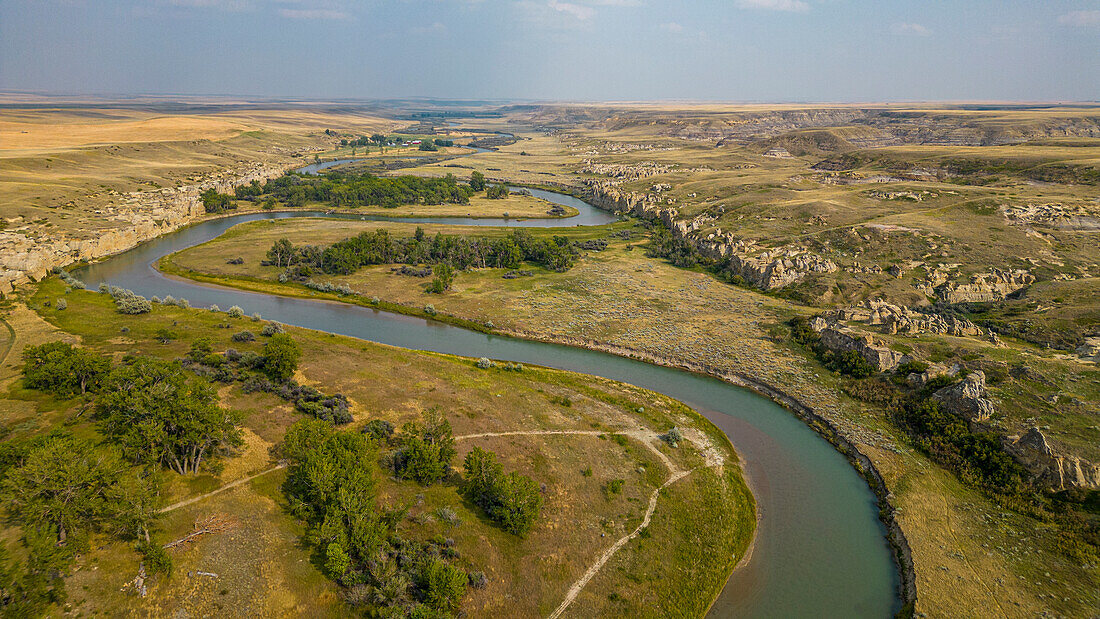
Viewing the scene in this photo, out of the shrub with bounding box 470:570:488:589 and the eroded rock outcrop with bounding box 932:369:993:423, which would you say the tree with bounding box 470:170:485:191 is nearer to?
the eroded rock outcrop with bounding box 932:369:993:423

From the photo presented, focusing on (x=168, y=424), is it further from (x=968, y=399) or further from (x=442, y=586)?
(x=968, y=399)

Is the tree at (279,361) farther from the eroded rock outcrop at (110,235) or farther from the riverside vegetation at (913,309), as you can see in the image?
the eroded rock outcrop at (110,235)

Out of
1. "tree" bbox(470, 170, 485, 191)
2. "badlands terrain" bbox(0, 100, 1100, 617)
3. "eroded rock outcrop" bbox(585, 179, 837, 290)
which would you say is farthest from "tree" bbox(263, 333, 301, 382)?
"tree" bbox(470, 170, 485, 191)

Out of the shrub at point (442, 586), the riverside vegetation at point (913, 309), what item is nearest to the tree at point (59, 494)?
the shrub at point (442, 586)

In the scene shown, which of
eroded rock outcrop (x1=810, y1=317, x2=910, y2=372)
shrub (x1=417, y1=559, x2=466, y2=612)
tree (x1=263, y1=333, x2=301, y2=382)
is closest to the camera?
shrub (x1=417, y1=559, x2=466, y2=612)

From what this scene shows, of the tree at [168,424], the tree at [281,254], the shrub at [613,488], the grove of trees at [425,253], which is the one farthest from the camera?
the tree at [281,254]

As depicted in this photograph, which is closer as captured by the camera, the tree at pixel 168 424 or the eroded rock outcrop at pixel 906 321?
the tree at pixel 168 424

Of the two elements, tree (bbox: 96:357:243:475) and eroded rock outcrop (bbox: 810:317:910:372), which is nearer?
tree (bbox: 96:357:243:475)
